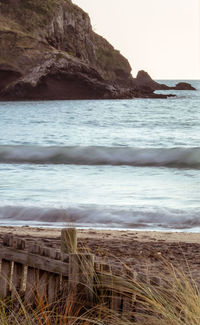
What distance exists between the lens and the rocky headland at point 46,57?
70.6m

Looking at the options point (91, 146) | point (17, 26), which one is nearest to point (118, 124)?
point (91, 146)

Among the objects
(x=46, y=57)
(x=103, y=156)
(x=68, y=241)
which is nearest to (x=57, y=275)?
(x=68, y=241)

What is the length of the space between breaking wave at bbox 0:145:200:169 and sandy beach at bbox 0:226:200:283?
34.7ft

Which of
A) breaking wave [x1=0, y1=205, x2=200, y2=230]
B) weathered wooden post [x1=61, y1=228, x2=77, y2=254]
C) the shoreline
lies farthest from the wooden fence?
breaking wave [x1=0, y1=205, x2=200, y2=230]

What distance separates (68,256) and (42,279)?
12.9 inches

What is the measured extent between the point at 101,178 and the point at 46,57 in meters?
58.8

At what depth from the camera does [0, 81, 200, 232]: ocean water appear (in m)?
9.95

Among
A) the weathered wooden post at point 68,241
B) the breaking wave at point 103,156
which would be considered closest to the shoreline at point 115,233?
the weathered wooden post at point 68,241

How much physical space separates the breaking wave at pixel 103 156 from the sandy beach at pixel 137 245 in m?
10.6

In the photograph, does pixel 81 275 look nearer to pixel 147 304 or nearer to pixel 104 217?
pixel 147 304

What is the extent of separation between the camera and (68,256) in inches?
149

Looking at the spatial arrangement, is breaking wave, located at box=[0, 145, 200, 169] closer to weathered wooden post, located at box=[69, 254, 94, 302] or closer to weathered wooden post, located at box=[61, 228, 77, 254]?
weathered wooden post, located at box=[61, 228, 77, 254]

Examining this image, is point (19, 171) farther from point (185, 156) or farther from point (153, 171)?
A: point (185, 156)

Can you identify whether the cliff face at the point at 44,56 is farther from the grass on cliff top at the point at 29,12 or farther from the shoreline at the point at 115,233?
the shoreline at the point at 115,233
